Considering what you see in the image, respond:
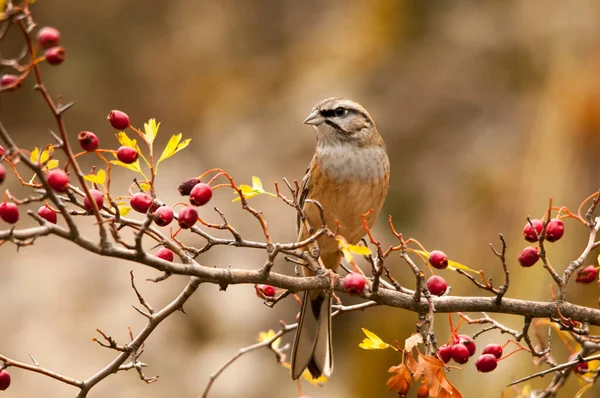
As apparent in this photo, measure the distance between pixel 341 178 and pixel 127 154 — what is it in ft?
5.35

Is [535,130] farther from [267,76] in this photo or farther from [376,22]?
[267,76]

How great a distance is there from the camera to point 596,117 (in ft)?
20.8

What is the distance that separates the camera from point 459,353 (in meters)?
2.42

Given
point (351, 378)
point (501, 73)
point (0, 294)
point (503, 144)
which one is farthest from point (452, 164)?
point (0, 294)

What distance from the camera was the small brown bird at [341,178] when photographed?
365 centimetres

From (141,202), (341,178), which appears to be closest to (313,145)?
(341,178)

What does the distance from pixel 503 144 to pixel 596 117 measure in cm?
97

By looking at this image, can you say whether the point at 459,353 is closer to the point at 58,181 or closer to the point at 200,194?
the point at 200,194

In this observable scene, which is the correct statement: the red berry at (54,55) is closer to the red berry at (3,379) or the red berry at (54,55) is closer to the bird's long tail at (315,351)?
the red berry at (3,379)

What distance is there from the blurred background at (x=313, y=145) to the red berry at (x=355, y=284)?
3.54 meters

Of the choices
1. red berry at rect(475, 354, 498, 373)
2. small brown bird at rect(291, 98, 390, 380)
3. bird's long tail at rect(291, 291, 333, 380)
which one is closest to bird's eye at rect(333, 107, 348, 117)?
small brown bird at rect(291, 98, 390, 380)

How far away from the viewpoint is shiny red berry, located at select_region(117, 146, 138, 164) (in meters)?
2.21

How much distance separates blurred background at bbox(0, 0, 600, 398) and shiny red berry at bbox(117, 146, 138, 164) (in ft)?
12.5

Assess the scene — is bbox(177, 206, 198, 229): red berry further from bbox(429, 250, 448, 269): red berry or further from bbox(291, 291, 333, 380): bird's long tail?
bbox(291, 291, 333, 380): bird's long tail
